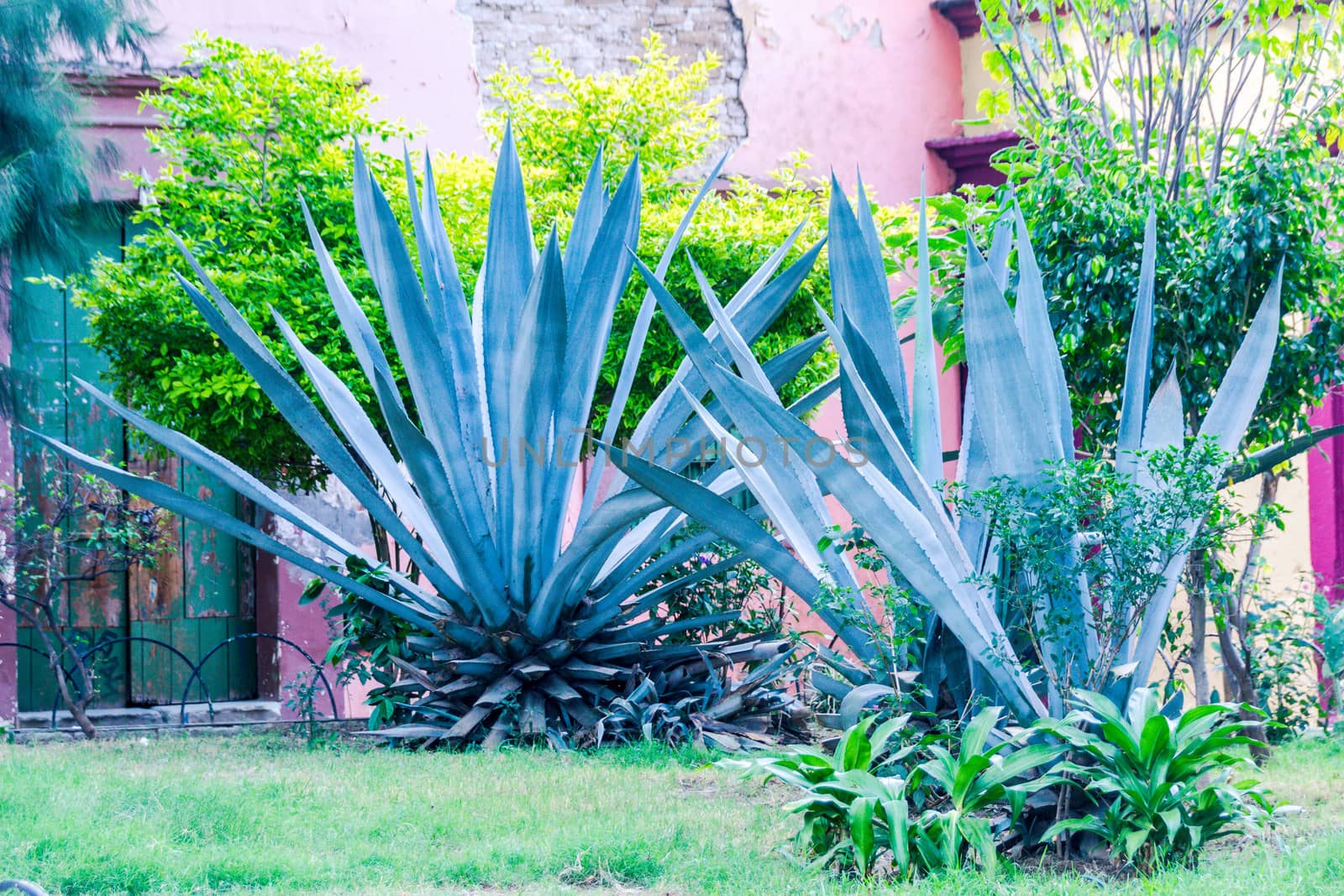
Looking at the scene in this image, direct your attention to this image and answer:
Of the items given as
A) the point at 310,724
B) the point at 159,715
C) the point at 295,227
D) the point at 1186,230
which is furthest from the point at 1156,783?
the point at 159,715

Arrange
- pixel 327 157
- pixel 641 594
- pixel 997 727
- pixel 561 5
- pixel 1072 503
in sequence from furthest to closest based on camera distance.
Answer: pixel 561 5 → pixel 327 157 → pixel 641 594 → pixel 997 727 → pixel 1072 503

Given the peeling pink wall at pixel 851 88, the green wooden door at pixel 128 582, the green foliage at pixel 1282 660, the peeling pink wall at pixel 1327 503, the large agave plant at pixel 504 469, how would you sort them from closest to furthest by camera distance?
the large agave plant at pixel 504 469 → the green foliage at pixel 1282 660 → the green wooden door at pixel 128 582 → the peeling pink wall at pixel 1327 503 → the peeling pink wall at pixel 851 88

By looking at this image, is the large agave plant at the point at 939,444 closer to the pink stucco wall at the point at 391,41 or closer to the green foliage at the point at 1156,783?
the green foliage at the point at 1156,783

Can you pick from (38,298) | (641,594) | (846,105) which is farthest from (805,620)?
(38,298)

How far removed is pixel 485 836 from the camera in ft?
9.71

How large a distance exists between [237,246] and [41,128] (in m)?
0.92

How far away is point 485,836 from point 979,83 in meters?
6.17

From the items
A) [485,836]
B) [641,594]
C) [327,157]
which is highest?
[327,157]

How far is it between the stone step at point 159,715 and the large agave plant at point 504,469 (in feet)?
5.93

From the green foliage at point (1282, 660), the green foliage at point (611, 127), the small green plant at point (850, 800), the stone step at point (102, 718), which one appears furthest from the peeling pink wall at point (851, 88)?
the small green plant at point (850, 800)

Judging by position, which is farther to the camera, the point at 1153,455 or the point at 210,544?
the point at 210,544

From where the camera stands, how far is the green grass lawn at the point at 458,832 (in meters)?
2.54

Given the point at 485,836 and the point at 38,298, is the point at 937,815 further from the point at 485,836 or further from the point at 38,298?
the point at 38,298

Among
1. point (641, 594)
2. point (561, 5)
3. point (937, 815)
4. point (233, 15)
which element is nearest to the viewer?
point (937, 815)
